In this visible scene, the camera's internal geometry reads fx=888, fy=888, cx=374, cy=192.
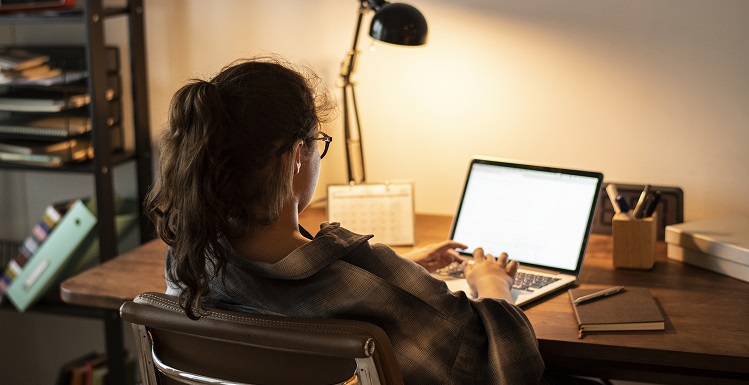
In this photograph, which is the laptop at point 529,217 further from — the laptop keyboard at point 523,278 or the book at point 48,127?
the book at point 48,127

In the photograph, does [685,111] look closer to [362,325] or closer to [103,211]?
[362,325]

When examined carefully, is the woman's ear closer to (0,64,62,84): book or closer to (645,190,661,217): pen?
(645,190,661,217): pen

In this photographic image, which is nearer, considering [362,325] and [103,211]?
[362,325]

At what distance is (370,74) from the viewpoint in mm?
2117

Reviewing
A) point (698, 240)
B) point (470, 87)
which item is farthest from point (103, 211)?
point (698, 240)

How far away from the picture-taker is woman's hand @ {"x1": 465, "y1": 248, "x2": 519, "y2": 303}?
148 centimetres

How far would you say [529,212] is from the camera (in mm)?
1789

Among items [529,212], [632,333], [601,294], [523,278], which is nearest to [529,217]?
[529,212]

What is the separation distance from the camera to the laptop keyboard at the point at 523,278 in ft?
5.35

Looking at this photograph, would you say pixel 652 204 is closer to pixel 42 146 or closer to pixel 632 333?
pixel 632 333

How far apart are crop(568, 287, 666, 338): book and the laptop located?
13cm

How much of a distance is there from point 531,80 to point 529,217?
0.37 metres

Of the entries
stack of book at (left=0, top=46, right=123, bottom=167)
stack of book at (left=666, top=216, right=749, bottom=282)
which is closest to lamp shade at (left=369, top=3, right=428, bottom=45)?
stack of book at (left=666, top=216, right=749, bottom=282)

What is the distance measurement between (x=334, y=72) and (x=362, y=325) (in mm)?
1175
